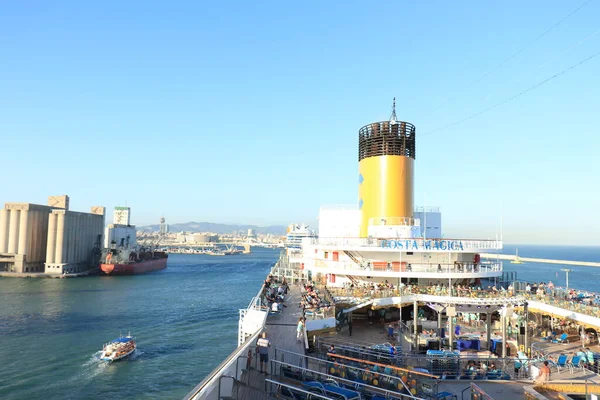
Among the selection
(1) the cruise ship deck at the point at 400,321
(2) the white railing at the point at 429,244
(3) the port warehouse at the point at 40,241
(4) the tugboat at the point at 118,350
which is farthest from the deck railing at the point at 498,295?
(3) the port warehouse at the point at 40,241

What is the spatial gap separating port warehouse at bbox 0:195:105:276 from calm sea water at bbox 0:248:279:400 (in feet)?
55.5

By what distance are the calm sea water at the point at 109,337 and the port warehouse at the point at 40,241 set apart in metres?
16.9

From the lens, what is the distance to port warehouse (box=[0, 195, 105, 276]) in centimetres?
7619

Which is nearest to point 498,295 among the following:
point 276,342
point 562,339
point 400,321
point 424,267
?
point 562,339

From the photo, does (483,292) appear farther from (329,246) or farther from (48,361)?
(48,361)

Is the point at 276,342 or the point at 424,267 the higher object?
the point at 424,267

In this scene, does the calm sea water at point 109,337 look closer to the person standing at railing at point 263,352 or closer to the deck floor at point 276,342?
the deck floor at point 276,342

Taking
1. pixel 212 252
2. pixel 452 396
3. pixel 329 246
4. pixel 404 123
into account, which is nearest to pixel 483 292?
pixel 329 246

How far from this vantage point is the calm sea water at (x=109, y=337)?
22406 millimetres

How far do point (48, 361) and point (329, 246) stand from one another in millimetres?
19383

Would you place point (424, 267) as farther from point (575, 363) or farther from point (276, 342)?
point (276, 342)

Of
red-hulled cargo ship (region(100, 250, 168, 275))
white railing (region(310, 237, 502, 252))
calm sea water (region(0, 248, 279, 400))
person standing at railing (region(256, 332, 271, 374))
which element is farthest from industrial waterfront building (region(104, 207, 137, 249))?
person standing at railing (region(256, 332, 271, 374))

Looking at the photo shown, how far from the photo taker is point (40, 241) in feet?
271

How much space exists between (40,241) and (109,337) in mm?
63271
